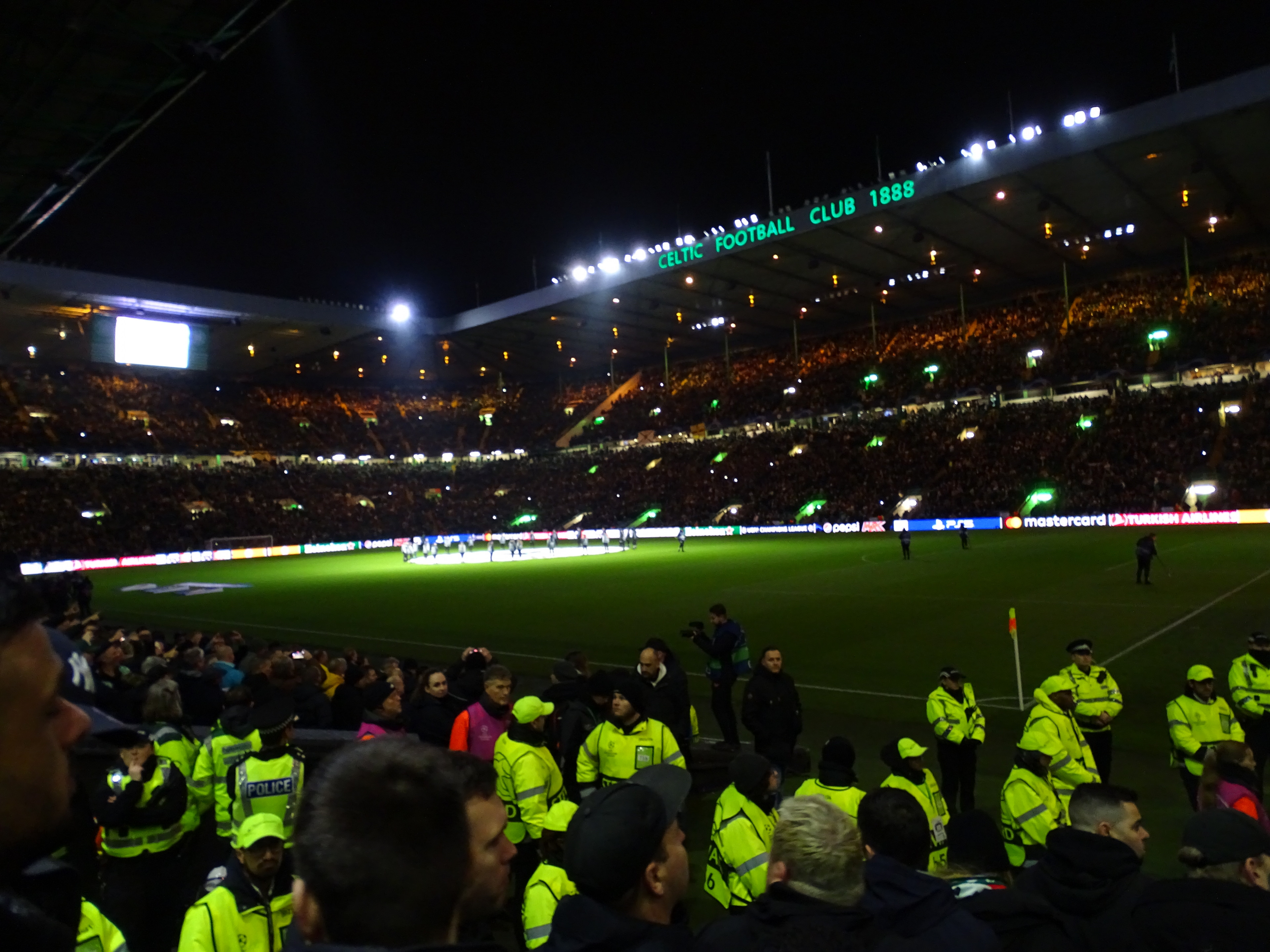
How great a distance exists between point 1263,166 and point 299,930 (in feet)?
163

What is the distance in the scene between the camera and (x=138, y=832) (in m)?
5.09

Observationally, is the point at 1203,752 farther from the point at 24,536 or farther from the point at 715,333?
the point at 715,333

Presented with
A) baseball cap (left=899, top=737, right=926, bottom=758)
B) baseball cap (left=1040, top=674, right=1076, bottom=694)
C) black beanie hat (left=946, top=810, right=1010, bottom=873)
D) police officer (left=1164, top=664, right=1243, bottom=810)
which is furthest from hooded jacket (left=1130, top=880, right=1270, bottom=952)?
police officer (left=1164, top=664, right=1243, bottom=810)

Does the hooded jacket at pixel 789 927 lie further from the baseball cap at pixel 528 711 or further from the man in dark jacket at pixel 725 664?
the man in dark jacket at pixel 725 664

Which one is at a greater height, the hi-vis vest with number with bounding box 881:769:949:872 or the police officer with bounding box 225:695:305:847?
the police officer with bounding box 225:695:305:847

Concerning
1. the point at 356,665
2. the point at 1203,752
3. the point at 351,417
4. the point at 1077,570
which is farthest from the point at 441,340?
the point at 1203,752

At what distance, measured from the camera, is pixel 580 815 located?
2377mm

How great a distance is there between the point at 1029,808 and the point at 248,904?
449 cm

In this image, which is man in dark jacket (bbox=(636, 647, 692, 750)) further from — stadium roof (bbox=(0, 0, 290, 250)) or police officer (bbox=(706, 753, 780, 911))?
stadium roof (bbox=(0, 0, 290, 250))

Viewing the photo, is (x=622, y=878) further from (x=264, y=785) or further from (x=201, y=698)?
(x=201, y=698)

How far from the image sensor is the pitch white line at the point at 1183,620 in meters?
14.8

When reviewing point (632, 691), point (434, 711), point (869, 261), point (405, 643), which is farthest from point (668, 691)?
point (869, 261)

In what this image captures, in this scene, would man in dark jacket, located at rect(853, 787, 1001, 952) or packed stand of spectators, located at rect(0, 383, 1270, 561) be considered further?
packed stand of spectators, located at rect(0, 383, 1270, 561)

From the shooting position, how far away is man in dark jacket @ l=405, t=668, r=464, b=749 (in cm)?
738
